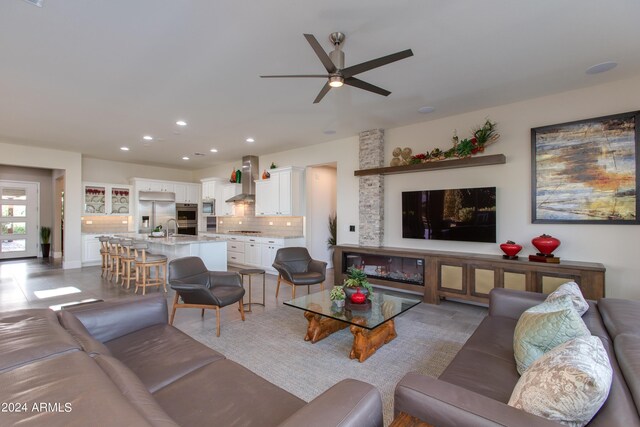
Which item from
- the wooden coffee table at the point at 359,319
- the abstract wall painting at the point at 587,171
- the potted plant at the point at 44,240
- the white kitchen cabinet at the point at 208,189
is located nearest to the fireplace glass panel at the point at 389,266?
the wooden coffee table at the point at 359,319

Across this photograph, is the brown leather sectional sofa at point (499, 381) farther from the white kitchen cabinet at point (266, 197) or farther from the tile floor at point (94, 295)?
the white kitchen cabinet at point (266, 197)

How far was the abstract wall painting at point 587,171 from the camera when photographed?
12.1ft

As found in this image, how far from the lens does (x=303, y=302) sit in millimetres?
3447

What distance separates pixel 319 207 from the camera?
7746 millimetres

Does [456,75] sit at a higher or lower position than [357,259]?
higher

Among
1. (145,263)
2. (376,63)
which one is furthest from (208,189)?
(376,63)

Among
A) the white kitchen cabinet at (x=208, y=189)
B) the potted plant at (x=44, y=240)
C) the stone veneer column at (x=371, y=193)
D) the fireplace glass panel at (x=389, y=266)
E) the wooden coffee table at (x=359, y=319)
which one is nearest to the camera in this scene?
the wooden coffee table at (x=359, y=319)

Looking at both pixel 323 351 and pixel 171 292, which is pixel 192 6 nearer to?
pixel 323 351

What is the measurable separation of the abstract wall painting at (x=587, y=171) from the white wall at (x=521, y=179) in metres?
0.11

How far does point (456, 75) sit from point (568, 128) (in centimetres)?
184

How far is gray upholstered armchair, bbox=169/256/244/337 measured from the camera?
132 inches

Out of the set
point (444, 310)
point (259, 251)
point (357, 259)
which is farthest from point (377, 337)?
point (259, 251)

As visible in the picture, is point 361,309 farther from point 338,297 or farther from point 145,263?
point 145,263

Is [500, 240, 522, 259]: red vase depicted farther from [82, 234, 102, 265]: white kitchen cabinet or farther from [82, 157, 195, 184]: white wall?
[82, 157, 195, 184]: white wall
